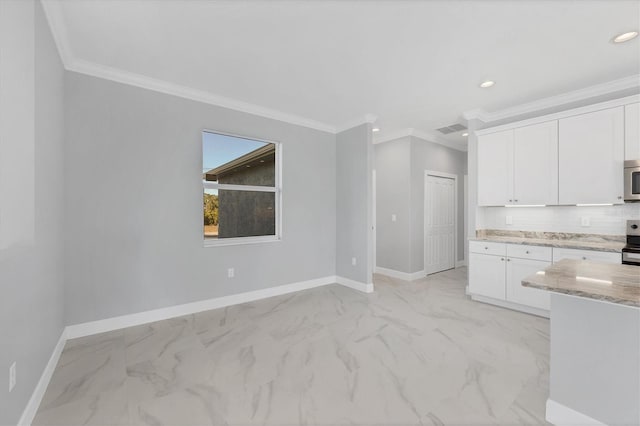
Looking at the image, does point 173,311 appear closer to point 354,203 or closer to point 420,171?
point 354,203

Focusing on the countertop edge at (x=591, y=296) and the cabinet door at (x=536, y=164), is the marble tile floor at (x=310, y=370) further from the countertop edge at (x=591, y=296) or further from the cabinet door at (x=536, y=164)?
the cabinet door at (x=536, y=164)

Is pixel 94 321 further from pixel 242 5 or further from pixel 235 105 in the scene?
pixel 242 5

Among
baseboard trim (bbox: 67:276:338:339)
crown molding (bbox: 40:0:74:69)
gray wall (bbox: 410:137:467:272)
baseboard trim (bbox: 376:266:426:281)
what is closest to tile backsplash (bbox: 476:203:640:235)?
gray wall (bbox: 410:137:467:272)

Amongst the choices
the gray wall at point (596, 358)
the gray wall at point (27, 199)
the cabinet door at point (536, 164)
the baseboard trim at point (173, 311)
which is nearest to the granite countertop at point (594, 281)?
the gray wall at point (596, 358)

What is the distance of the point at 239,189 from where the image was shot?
3898mm

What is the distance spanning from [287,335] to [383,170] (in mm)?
3881

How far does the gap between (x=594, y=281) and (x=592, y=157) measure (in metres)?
2.55

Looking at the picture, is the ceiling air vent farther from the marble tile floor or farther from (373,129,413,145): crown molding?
the marble tile floor

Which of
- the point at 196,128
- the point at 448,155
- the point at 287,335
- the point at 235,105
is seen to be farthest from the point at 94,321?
the point at 448,155

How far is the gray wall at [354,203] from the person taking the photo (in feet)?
14.6

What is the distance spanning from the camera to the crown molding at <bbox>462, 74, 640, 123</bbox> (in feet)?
10.2

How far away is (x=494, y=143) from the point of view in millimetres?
3949

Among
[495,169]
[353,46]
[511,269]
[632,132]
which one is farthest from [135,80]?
[632,132]

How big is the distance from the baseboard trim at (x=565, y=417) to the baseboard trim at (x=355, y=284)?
9.05 feet
